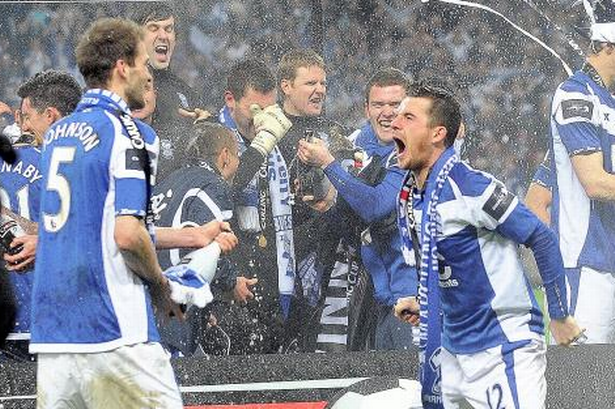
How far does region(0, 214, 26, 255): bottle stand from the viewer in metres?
8.55

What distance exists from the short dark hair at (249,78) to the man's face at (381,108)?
594 millimetres

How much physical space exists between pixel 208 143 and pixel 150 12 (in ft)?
2.72

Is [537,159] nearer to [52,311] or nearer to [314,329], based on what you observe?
[314,329]

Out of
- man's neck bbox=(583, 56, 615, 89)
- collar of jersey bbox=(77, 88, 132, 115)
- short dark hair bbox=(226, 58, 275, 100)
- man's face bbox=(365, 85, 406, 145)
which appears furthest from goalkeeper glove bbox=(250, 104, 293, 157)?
collar of jersey bbox=(77, 88, 132, 115)

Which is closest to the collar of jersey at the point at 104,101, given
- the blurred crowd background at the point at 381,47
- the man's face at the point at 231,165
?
the blurred crowd background at the point at 381,47

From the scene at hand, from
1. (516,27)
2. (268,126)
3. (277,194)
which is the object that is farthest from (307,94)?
(516,27)

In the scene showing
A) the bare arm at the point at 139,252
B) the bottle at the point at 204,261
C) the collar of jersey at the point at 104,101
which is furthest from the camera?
the bottle at the point at 204,261

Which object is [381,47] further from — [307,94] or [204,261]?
[204,261]

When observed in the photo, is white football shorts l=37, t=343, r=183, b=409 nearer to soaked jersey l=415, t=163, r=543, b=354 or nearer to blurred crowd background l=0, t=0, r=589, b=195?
soaked jersey l=415, t=163, r=543, b=354

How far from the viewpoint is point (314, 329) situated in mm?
10000

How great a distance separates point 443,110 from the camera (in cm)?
670

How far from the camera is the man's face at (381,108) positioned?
10.1 meters

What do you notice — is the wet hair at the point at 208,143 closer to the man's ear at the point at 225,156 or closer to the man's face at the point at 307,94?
the man's ear at the point at 225,156

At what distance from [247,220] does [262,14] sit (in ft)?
3.99
